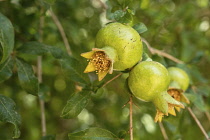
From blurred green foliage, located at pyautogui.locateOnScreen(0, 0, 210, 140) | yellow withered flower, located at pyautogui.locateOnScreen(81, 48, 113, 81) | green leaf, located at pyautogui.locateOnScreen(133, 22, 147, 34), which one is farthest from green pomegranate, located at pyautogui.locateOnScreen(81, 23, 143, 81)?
blurred green foliage, located at pyautogui.locateOnScreen(0, 0, 210, 140)

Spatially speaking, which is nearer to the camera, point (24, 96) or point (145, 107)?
point (145, 107)

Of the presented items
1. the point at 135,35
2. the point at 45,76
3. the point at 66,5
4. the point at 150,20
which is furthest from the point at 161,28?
the point at 135,35

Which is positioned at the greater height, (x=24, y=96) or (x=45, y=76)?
(x=45, y=76)

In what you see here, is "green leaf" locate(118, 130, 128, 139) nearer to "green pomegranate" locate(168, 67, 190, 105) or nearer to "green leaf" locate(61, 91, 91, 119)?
"green leaf" locate(61, 91, 91, 119)

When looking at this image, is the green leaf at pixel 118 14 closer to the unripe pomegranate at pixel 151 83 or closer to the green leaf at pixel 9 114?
the unripe pomegranate at pixel 151 83

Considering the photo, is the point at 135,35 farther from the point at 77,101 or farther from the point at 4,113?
the point at 4,113

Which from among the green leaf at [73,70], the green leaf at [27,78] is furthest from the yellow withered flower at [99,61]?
the green leaf at [27,78]
